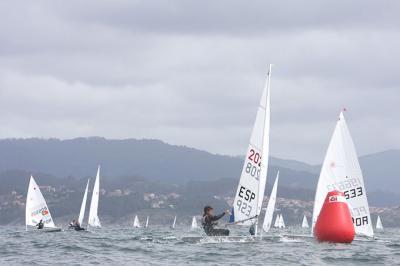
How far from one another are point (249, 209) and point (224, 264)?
10.2 meters

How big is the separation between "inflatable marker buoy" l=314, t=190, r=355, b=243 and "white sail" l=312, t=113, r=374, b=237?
15.1ft

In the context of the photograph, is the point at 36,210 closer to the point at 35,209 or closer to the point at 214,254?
the point at 35,209

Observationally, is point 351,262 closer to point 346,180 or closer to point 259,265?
point 259,265

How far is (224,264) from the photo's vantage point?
97.7ft

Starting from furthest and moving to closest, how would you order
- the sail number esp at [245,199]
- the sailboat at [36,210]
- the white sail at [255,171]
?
1. the sailboat at [36,210]
2. the sail number esp at [245,199]
3. the white sail at [255,171]

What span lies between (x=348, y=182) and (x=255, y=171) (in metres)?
4.53

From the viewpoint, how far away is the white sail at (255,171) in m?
39.4

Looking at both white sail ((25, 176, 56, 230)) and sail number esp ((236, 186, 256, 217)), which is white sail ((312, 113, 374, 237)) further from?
white sail ((25, 176, 56, 230))

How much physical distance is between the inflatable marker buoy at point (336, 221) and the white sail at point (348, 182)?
461cm

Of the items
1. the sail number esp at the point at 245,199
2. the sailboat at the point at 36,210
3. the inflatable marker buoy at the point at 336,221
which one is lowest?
the inflatable marker buoy at the point at 336,221

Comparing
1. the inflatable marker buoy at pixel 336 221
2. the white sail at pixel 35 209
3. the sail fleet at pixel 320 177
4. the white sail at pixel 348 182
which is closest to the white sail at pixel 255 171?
the sail fleet at pixel 320 177

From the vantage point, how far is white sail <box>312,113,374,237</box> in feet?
133

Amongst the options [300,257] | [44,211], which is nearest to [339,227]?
[300,257]

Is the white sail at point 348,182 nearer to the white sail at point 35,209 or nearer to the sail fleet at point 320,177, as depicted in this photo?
the sail fleet at point 320,177
